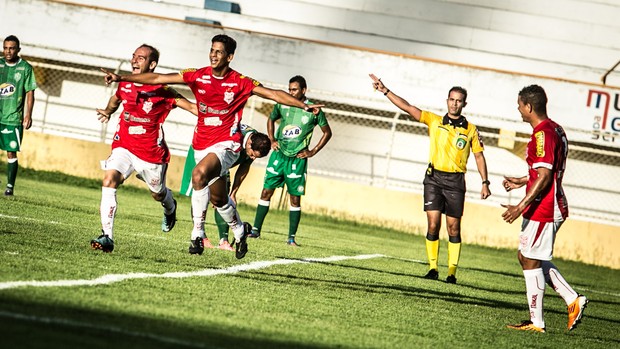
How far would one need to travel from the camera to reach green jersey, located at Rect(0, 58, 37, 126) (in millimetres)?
16475

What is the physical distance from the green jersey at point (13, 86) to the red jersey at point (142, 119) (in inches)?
237

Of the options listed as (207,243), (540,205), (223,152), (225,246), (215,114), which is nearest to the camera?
(540,205)

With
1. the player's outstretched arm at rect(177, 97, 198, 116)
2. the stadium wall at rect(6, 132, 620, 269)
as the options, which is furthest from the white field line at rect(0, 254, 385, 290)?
the stadium wall at rect(6, 132, 620, 269)

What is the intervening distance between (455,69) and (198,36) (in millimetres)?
6002

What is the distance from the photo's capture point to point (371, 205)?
22.2 meters

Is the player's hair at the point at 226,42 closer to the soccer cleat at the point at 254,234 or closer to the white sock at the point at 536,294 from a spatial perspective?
the white sock at the point at 536,294

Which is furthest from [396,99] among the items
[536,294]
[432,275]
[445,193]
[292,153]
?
[292,153]

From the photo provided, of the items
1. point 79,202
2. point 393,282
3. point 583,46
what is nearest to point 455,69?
point 583,46

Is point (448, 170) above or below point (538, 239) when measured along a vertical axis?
above

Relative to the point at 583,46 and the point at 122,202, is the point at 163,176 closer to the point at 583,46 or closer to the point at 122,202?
the point at 122,202

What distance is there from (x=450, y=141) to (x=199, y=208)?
12.5ft

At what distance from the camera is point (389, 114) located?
85.5 ft

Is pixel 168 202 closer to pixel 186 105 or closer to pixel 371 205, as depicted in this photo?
pixel 186 105

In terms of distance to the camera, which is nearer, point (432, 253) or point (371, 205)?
point (432, 253)
